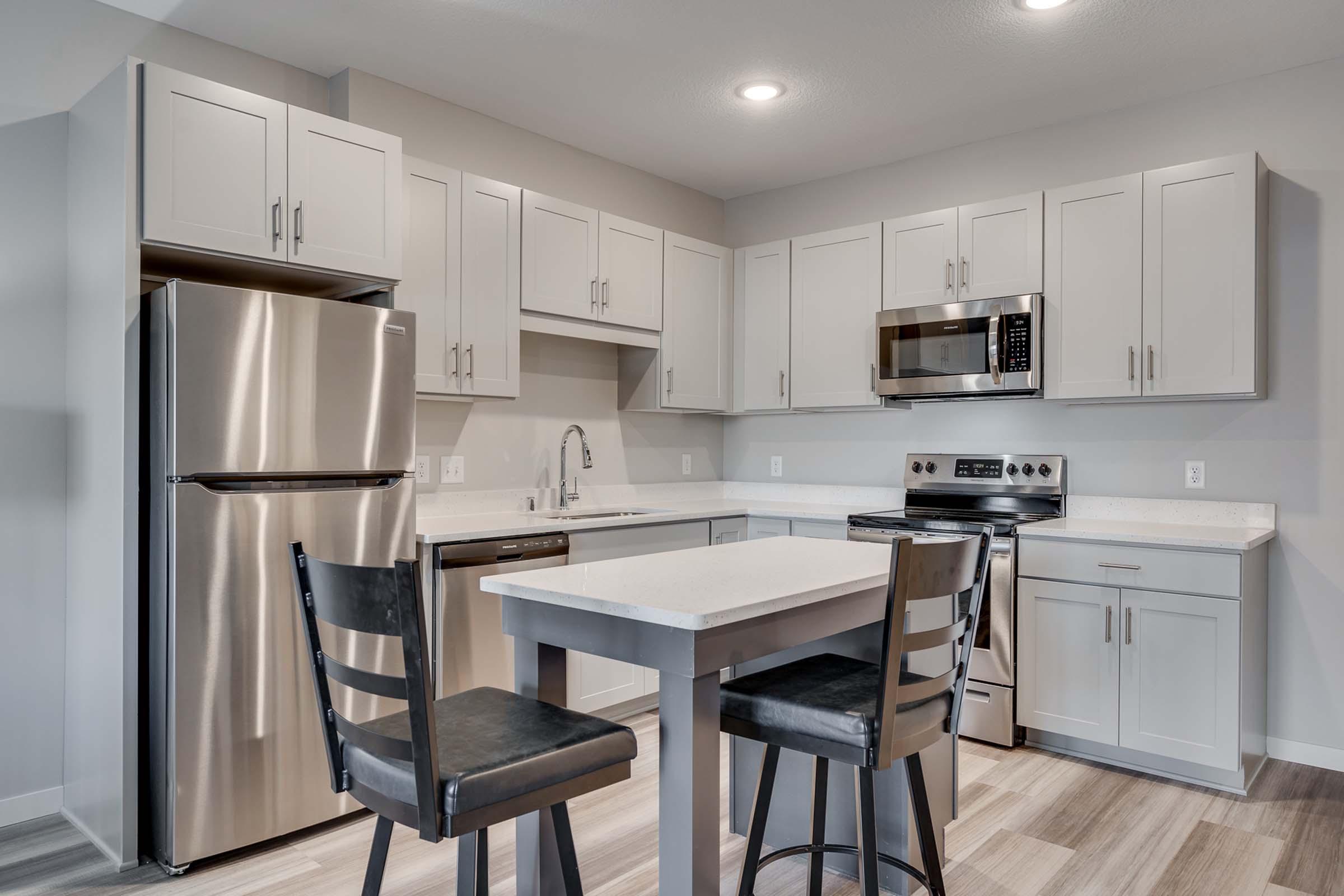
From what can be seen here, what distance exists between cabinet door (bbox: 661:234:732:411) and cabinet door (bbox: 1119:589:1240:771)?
221cm

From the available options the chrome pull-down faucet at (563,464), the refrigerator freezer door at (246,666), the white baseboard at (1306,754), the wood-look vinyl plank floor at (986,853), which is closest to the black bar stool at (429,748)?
the wood-look vinyl plank floor at (986,853)

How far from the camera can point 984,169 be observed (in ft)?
13.0

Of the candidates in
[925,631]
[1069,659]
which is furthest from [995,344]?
[925,631]

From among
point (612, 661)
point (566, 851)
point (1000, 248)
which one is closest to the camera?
point (566, 851)

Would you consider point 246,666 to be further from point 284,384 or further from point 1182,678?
point 1182,678

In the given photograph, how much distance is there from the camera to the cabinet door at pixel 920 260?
3746 mm

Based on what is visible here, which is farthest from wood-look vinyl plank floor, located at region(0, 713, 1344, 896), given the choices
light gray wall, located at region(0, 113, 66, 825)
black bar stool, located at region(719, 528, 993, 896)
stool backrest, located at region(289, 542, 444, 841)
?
stool backrest, located at region(289, 542, 444, 841)

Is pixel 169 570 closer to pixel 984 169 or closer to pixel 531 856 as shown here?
pixel 531 856

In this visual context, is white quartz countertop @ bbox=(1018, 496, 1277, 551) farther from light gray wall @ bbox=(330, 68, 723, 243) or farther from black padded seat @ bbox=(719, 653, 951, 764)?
light gray wall @ bbox=(330, 68, 723, 243)

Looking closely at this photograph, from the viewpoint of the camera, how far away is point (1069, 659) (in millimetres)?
3115

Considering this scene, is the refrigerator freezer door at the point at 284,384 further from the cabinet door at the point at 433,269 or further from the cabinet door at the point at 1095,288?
the cabinet door at the point at 1095,288

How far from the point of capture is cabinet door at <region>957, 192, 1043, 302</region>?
11.5 feet

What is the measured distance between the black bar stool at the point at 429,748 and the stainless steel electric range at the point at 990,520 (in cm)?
149

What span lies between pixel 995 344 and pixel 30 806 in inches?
151
